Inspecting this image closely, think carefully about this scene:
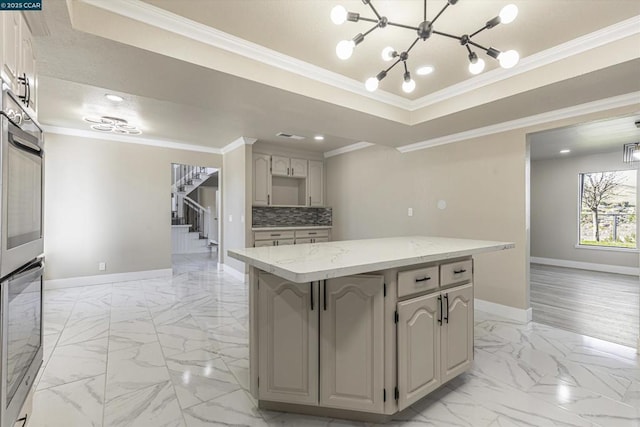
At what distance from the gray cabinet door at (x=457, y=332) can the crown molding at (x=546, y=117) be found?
2.19 m

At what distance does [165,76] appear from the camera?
2266mm

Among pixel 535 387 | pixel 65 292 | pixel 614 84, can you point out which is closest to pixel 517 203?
pixel 614 84

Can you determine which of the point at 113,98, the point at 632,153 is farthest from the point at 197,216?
the point at 632,153

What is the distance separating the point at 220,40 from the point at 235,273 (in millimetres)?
4086

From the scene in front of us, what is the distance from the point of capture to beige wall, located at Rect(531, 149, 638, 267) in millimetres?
5918

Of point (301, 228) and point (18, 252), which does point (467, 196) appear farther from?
point (18, 252)

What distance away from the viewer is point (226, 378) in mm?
2176

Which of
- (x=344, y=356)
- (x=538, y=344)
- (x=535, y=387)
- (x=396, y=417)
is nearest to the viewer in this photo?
(x=344, y=356)

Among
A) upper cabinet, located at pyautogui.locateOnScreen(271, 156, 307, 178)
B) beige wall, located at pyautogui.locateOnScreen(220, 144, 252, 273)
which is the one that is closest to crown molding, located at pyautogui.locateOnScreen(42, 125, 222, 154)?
beige wall, located at pyautogui.locateOnScreen(220, 144, 252, 273)

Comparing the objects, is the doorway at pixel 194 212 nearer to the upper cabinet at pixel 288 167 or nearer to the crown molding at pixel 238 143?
the crown molding at pixel 238 143

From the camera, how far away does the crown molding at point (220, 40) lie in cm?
184

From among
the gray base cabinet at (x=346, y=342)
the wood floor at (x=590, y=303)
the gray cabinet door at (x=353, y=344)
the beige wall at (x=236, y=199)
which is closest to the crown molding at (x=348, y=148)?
the beige wall at (x=236, y=199)

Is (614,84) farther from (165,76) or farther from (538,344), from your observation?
(165,76)

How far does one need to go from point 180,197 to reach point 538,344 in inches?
385
